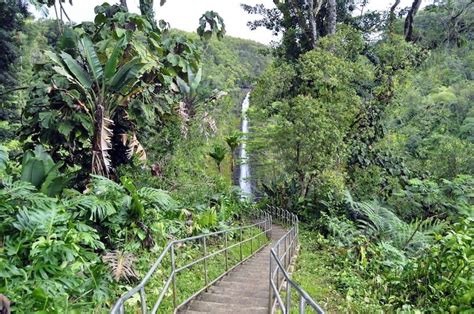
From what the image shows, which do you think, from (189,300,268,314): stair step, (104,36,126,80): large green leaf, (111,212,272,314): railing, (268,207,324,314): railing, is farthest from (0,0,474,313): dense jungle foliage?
(189,300,268,314): stair step

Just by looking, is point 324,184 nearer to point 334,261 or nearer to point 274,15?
point 334,261

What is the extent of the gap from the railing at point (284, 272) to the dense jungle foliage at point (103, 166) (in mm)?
1441

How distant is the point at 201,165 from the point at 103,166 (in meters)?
4.83

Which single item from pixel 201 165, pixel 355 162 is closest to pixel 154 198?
pixel 201 165

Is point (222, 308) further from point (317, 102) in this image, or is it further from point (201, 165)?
point (317, 102)

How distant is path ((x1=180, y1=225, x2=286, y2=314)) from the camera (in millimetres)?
4672

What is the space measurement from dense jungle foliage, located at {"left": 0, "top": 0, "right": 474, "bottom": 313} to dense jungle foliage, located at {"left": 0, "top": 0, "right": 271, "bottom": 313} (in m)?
0.03

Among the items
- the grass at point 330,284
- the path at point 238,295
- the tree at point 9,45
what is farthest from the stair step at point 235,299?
the tree at point 9,45

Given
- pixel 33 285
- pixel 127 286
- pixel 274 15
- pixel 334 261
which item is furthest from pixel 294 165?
pixel 33 285

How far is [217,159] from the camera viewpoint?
18.8 meters

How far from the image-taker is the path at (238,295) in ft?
15.3

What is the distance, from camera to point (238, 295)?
5414mm

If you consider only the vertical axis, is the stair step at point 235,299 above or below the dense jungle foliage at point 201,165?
below

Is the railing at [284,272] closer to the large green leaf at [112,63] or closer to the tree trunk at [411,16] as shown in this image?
the large green leaf at [112,63]
